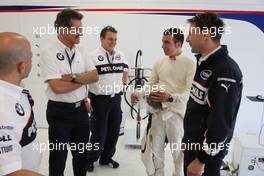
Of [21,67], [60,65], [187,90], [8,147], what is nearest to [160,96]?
[187,90]

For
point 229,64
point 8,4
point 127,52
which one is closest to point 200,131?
point 229,64

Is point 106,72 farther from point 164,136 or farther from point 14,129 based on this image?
point 14,129

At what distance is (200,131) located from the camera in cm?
172

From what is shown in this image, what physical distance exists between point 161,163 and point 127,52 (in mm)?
1987

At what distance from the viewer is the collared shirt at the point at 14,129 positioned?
99 cm

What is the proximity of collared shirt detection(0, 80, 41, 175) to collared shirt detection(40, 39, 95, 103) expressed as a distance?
0.86 m

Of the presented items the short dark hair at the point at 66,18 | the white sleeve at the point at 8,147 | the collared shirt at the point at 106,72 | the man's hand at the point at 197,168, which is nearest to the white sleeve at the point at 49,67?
the short dark hair at the point at 66,18

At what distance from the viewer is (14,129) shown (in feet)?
3.38

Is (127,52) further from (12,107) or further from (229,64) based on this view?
(12,107)

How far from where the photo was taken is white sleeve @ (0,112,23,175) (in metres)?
0.98

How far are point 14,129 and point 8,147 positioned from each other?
74 mm

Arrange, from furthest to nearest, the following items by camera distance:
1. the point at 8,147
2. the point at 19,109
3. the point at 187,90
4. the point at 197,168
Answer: the point at 187,90, the point at 197,168, the point at 19,109, the point at 8,147

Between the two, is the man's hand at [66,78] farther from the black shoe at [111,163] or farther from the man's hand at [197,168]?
the black shoe at [111,163]

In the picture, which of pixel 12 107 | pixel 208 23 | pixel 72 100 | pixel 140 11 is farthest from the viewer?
pixel 140 11
